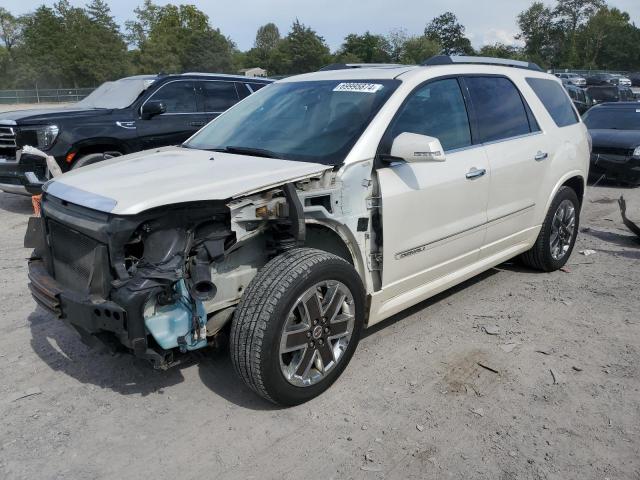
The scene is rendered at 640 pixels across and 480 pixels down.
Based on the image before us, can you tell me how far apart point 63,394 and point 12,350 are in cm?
84

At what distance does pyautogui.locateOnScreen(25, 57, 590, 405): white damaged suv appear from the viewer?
9.35 feet

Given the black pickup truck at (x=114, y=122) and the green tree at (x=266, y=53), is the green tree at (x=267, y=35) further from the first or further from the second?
the black pickup truck at (x=114, y=122)

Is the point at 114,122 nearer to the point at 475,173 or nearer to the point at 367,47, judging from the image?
the point at 475,173

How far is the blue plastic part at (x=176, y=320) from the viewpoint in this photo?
2.85m

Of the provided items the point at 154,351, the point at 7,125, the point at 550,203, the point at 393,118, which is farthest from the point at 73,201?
the point at 7,125

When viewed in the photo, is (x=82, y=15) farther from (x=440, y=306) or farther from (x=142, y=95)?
(x=440, y=306)

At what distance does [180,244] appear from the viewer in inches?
113

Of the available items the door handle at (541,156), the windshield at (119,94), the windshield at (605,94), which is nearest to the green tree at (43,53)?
the windshield at (605,94)

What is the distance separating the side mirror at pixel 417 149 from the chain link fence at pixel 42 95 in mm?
46940

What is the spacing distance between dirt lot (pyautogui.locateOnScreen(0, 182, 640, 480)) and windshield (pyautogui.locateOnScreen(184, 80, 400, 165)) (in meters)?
1.43

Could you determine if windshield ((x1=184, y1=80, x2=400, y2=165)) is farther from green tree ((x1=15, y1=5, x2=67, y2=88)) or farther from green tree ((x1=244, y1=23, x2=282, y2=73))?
green tree ((x1=244, y1=23, x2=282, y2=73))

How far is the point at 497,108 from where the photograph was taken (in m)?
4.52

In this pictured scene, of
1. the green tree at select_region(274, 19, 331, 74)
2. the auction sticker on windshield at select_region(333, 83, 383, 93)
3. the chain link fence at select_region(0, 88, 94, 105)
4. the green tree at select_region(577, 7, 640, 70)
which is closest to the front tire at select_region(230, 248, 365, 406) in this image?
the auction sticker on windshield at select_region(333, 83, 383, 93)

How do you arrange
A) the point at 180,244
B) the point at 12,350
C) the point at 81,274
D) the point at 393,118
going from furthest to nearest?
1. the point at 12,350
2. the point at 393,118
3. the point at 81,274
4. the point at 180,244
